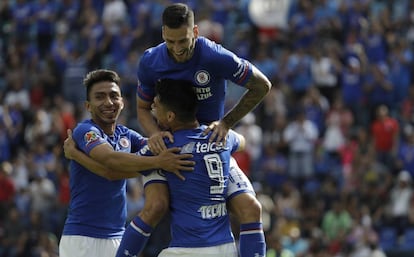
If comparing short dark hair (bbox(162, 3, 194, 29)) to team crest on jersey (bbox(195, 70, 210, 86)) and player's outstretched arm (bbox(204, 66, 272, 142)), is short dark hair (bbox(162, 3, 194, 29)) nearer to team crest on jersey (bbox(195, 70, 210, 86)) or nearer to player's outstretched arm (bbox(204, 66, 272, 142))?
team crest on jersey (bbox(195, 70, 210, 86))

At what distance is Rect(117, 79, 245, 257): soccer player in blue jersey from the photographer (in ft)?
27.8

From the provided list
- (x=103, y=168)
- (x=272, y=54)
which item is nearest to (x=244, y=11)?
(x=272, y=54)

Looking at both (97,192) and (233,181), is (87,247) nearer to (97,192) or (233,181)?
(97,192)

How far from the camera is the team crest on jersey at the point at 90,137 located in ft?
29.9

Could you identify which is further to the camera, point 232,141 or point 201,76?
point 232,141

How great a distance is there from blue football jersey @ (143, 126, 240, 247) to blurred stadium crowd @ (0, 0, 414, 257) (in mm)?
7074

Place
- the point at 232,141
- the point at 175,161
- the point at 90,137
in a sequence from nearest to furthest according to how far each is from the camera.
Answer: the point at 175,161 → the point at 232,141 → the point at 90,137

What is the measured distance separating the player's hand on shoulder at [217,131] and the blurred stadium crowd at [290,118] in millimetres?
6955

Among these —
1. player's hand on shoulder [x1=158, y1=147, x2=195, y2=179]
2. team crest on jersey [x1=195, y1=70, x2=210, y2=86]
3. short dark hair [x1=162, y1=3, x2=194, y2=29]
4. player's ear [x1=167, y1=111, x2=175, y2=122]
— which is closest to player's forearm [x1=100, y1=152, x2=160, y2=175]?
player's hand on shoulder [x1=158, y1=147, x2=195, y2=179]

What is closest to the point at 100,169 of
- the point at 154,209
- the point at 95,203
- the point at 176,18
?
the point at 95,203

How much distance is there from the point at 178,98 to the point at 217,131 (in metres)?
0.46

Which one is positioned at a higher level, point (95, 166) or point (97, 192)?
point (95, 166)

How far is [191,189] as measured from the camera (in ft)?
27.9

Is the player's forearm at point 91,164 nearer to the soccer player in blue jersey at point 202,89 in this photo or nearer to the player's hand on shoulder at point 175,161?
the soccer player in blue jersey at point 202,89
